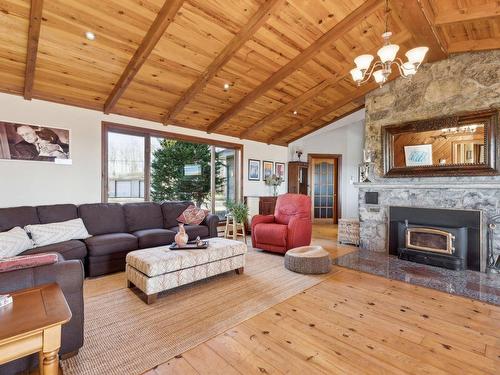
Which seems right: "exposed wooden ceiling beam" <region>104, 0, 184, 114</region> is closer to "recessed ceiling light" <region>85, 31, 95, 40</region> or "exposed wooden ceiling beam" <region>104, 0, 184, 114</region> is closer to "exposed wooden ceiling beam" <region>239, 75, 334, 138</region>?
"recessed ceiling light" <region>85, 31, 95, 40</region>

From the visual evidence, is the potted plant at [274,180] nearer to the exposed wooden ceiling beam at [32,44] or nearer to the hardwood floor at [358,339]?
the hardwood floor at [358,339]

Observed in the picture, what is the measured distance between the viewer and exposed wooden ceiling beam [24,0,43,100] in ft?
8.37

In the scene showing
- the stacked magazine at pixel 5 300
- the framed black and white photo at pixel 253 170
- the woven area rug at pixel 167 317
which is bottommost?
the woven area rug at pixel 167 317

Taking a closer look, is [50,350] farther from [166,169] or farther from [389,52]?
[166,169]

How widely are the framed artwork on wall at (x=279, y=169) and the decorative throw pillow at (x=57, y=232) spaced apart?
16.3 ft

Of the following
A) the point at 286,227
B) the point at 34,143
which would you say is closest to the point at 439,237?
the point at 286,227

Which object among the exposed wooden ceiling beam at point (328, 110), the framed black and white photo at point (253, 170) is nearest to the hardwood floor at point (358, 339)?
the exposed wooden ceiling beam at point (328, 110)

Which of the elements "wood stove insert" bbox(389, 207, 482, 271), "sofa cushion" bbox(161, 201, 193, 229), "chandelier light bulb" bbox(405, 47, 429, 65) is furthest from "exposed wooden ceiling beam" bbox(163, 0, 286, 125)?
"wood stove insert" bbox(389, 207, 482, 271)

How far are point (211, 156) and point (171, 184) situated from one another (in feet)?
3.72

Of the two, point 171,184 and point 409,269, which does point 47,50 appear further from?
point 409,269

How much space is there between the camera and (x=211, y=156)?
6.09 meters

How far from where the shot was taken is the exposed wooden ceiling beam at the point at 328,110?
494cm

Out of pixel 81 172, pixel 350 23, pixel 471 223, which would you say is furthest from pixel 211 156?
pixel 471 223

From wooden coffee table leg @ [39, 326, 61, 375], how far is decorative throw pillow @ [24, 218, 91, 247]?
2.48m
